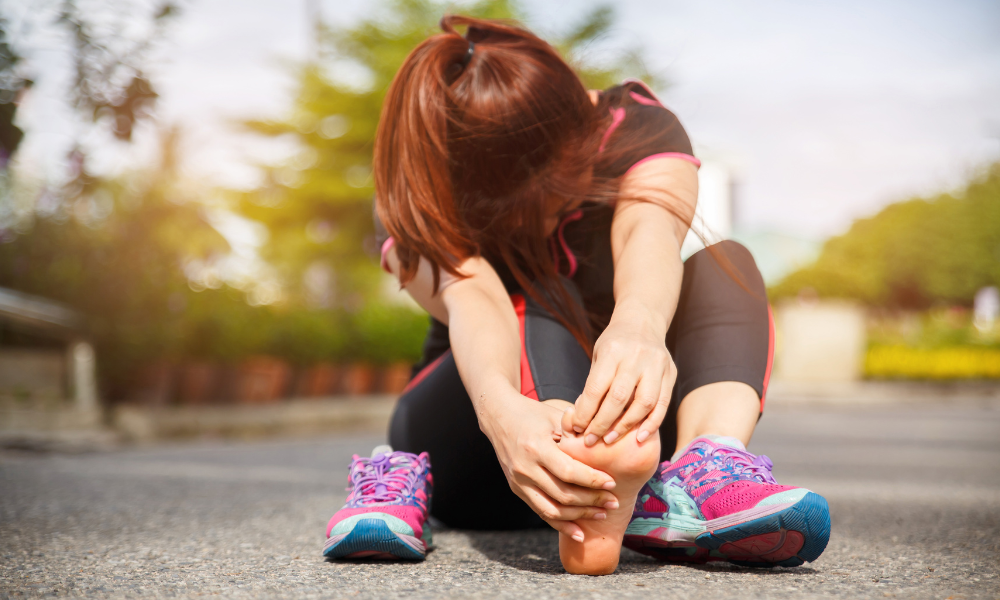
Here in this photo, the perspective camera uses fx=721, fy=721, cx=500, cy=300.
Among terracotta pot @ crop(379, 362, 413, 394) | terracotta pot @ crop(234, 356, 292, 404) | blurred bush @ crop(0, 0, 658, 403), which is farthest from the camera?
terracotta pot @ crop(379, 362, 413, 394)

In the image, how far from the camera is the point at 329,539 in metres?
1.04

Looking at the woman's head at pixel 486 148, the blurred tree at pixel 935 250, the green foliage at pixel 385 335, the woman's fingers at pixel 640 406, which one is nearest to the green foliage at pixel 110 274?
the green foliage at pixel 385 335

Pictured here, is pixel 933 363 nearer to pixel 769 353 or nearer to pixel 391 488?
pixel 769 353

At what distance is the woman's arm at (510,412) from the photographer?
0.82 metres

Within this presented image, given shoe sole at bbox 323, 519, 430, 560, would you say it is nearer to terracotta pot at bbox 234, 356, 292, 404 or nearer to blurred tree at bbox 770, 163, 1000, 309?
terracotta pot at bbox 234, 356, 292, 404

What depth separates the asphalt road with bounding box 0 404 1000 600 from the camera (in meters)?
0.88

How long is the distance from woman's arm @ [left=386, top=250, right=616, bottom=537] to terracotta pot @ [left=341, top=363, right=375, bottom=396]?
4.08 meters

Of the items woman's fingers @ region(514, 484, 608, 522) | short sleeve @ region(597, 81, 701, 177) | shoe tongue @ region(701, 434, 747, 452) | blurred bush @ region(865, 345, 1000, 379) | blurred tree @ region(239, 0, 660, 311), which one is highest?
blurred tree @ region(239, 0, 660, 311)

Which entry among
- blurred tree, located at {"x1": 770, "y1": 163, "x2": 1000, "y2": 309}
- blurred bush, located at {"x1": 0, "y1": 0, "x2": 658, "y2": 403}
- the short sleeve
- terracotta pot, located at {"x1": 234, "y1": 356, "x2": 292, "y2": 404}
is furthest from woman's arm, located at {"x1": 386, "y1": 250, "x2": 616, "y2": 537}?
blurred tree, located at {"x1": 770, "y1": 163, "x2": 1000, "y2": 309}

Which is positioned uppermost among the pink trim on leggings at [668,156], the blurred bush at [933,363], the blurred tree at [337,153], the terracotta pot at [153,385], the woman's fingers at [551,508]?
the blurred tree at [337,153]

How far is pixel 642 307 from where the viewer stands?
3.12 ft

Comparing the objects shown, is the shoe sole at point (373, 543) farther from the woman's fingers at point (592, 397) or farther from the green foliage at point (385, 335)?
the green foliage at point (385, 335)

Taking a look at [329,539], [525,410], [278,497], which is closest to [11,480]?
[278,497]

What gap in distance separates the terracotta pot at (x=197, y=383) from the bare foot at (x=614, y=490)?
3.45 m
